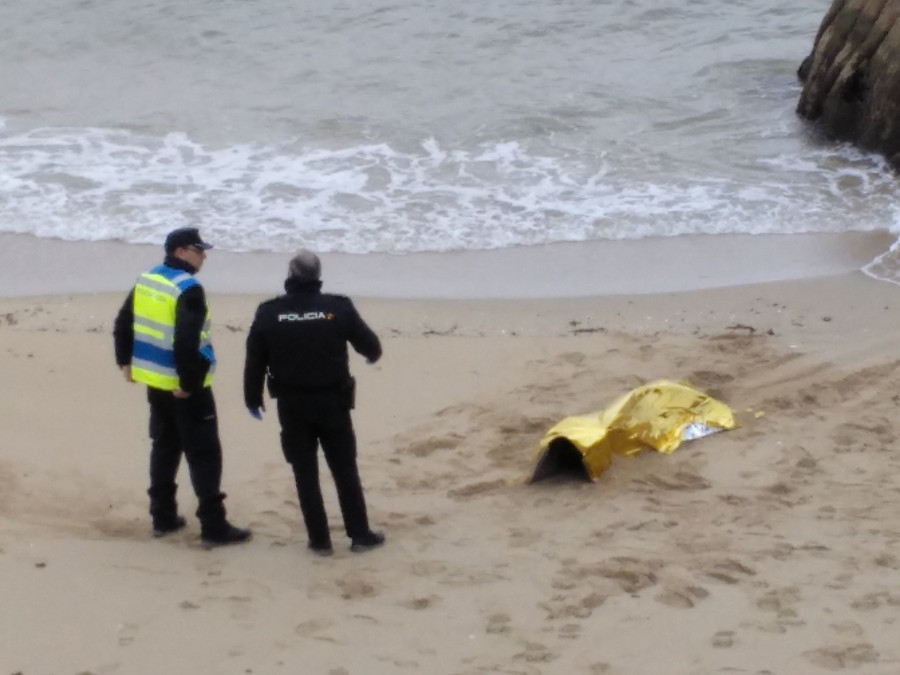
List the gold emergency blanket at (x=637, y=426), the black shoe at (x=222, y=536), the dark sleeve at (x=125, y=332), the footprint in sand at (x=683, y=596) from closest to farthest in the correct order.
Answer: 1. the footprint in sand at (x=683, y=596)
2. the dark sleeve at (x=125, y=332)
3. the black shoe at (x=222, y=536)
4. the gold emergency blanket at (x=637, y=426)

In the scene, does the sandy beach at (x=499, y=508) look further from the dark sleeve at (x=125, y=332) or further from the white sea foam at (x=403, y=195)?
the white sea foam at (x=403, y=195)

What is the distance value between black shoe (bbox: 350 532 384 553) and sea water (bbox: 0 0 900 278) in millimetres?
5279

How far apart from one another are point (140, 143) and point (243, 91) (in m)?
2.49

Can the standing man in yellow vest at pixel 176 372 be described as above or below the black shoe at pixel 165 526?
above

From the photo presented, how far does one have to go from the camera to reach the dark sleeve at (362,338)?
5.72m

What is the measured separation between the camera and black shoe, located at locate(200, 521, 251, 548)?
603 cm

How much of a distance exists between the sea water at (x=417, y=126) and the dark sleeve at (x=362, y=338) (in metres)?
5.30

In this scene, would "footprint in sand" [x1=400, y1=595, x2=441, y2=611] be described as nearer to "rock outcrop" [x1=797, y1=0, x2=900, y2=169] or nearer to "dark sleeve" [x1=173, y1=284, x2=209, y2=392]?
"dark sleeve" [x1=173, y1=284, x2=209, y2=392]

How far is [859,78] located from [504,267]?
506cm

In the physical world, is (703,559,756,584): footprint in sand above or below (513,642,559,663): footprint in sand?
below

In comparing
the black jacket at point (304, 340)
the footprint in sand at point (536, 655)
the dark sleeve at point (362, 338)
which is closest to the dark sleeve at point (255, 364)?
the black jacket at point (304, 340)

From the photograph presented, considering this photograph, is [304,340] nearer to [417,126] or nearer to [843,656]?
[843,656]

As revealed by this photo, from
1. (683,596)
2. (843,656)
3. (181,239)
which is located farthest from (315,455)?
(843,656)

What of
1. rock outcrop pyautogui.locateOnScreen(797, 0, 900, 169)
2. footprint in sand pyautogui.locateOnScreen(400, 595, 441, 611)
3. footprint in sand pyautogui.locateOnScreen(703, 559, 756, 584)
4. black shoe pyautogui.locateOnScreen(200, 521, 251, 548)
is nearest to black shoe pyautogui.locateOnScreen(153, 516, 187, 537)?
black shoe pyautogui.locateOnScreen(200, 521, 251, 548)
